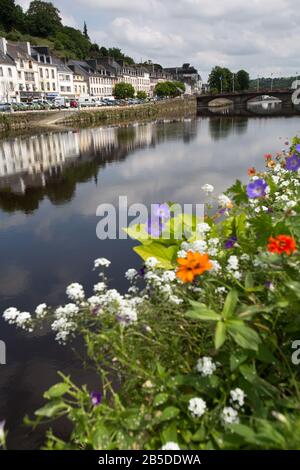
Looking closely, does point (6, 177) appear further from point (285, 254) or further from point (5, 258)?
point (285, 254)

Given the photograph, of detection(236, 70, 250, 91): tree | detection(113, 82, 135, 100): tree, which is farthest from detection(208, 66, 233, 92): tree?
detection(113, 82, 135, 100): tree

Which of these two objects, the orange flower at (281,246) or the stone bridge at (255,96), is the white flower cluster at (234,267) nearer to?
the orange flower at (281,246)

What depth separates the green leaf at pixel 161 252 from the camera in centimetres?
318

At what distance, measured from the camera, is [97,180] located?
1384 cm

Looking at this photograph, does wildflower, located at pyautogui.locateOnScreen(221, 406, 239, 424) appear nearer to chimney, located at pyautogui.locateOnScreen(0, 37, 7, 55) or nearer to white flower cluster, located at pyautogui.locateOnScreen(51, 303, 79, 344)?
white flower cluster, located at pyautogui.locateOnScreen(51, 303, 79, 344)

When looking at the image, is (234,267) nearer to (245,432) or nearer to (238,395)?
(238,395)

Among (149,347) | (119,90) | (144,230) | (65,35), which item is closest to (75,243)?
(144,230)

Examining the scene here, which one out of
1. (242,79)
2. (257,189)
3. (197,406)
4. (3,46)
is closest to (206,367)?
(197,406)

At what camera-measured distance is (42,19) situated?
9075 cm

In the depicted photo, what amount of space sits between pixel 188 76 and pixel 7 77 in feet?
332

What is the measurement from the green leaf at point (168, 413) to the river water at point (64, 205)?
1.95m

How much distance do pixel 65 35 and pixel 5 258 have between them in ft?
343

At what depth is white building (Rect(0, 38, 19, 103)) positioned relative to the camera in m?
49.8

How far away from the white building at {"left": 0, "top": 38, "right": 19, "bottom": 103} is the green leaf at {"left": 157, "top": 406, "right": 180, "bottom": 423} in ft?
180
